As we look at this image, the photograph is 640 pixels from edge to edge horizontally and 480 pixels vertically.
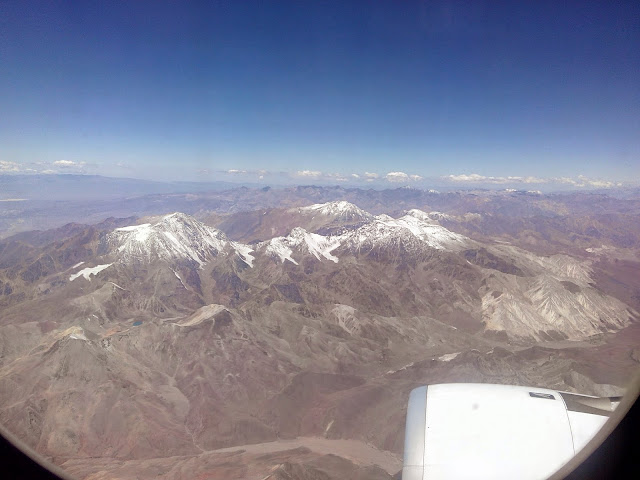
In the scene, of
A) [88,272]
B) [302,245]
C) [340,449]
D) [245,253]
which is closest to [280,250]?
[302,245]

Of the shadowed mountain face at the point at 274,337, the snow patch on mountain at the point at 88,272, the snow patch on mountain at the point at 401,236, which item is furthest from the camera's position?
the snow patch on mountain at the point at 401,236

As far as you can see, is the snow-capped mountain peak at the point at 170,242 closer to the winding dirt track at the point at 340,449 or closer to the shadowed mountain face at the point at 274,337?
the shadowed mountain face at the point at 274,337

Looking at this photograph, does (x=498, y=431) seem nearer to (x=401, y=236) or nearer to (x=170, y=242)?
(x=401, y=236)

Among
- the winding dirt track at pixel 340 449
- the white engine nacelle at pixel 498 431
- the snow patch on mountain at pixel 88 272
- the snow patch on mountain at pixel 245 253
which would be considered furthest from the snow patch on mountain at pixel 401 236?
the white engine nacelle at pixel 498 431

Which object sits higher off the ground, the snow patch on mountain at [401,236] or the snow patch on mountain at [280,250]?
the snow patch on mountain at [401,236]

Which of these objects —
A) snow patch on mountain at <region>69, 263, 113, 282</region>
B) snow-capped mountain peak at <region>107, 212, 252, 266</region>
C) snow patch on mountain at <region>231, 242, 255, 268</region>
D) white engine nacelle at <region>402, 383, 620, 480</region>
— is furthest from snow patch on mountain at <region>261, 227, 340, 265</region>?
white engine nacelle at <region>402, 383, 620, 480</region>

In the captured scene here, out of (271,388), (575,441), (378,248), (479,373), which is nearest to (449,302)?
(378,248)

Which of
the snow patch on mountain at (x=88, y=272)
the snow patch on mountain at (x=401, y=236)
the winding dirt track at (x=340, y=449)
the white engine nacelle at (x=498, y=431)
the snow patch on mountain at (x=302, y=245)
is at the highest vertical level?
the white engine nacelle at (x=498, y=431)
